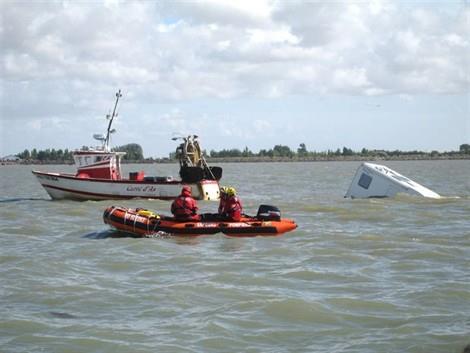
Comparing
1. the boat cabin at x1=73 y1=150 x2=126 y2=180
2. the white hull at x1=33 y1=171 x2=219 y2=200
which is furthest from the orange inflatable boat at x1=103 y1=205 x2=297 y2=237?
the boat cabin at x1=73 y1=150 x2=126 y2=180

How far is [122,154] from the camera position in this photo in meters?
31.0

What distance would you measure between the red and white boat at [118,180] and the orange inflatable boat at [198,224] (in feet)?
34.6

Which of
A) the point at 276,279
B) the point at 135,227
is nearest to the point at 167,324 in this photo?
the point at 276,279

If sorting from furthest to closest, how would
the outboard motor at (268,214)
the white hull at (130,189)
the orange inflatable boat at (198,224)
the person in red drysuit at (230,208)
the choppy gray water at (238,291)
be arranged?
the white hull at (130,189) → the outboard motor at (268,214) → the person in red drysuit at (230,208) → the orange inflatable boat at (198,224) → the choppy gray water at (238,291)

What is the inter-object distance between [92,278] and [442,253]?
7291 mm

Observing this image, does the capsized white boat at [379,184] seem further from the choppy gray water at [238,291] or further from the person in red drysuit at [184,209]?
the person in red drysuit at [184,209]

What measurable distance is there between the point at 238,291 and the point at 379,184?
18083 millimetres

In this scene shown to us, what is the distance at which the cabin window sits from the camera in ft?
98.1

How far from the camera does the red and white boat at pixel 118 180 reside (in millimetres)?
29781

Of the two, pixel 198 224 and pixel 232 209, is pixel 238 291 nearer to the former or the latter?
pixel 198 224

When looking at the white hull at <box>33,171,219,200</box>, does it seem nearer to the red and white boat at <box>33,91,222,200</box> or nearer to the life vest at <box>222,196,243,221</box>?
the red and white boat at <box>33,91,222,200</box>

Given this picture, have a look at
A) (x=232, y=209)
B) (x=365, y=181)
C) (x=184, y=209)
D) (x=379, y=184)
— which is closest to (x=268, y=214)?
(x=232, y=209)

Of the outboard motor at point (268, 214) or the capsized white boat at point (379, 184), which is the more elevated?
the capsized white boat at point (379, 184)

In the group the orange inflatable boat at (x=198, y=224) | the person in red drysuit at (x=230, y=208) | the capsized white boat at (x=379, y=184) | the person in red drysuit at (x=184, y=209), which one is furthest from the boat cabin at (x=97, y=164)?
the person in red drysuit at (x=230, y=208)
